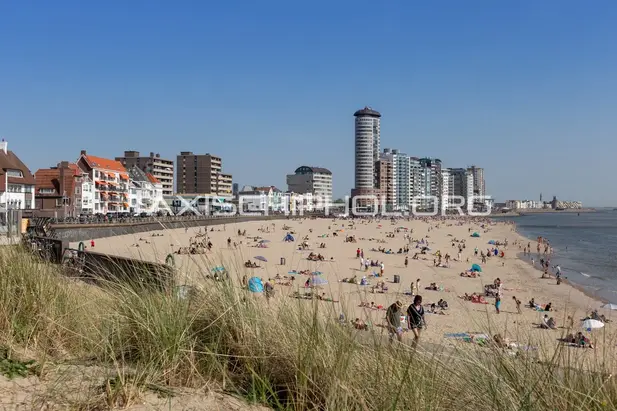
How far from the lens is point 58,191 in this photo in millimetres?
51031

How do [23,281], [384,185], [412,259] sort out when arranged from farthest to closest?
[384,185], [412,259], [23,281]

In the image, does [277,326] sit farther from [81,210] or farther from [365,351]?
[81,210]

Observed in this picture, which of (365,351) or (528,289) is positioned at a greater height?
(365,351)

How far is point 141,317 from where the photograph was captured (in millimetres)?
3334

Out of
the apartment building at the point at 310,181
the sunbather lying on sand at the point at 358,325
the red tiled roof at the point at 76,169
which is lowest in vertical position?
the sunbather lying on sand at the point at 358,325

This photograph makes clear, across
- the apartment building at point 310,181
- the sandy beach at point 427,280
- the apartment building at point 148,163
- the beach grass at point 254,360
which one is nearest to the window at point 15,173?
the sandy beach at point 427,280

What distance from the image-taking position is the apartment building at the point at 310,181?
520 feet

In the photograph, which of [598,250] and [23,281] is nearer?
[23,281]

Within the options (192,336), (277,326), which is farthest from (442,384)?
(192,336)

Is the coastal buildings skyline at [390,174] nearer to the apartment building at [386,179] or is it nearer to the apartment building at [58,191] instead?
the apartment building at [386,179]

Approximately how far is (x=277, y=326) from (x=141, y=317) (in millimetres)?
930

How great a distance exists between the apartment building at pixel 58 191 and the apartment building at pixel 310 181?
4115 inches

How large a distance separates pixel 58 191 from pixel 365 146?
113 metres

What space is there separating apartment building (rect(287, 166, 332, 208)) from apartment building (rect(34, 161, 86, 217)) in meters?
105
